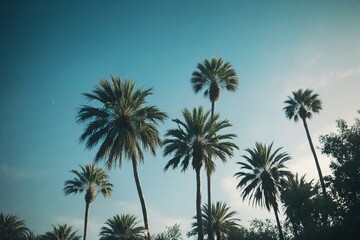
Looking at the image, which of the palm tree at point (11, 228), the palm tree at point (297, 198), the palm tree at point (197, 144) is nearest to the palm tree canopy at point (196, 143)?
the palm tree at point (197, 144)

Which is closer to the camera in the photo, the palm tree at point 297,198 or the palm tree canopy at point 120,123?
the palm tree canopy at point 120,123

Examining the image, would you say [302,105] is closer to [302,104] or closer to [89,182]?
[302,104]

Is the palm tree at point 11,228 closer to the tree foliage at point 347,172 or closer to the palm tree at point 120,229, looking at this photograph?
the palm tree at point 120,229

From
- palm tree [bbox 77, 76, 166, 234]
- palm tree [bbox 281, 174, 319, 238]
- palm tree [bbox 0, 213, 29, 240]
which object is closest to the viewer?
palm tree [bbox 77, 76, 166, 234]

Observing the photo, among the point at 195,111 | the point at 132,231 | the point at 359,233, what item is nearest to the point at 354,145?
the point at 359,233

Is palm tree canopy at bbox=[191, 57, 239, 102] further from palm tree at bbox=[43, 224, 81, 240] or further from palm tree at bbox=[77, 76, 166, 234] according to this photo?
palm tree at bbox=[43, 224, 81, 240]

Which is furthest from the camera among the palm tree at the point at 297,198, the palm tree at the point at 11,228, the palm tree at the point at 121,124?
Answer: the palm tree at the point at 11,228

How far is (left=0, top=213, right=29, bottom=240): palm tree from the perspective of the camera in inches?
2284

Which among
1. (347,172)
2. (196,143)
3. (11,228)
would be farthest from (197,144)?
(11,228)

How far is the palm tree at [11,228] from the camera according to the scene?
58.0 meters

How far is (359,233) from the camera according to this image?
81.9 feet

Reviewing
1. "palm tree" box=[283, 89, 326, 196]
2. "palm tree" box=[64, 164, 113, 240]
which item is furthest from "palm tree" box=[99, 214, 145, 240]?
"palm tree" box=[283, 89, 326, 196]

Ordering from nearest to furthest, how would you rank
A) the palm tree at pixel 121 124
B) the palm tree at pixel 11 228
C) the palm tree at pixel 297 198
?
the palm tree at pixel 121 124
the palm tree at pixel 297 198
the palm tree at pixel 11 228

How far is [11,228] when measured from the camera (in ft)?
193
